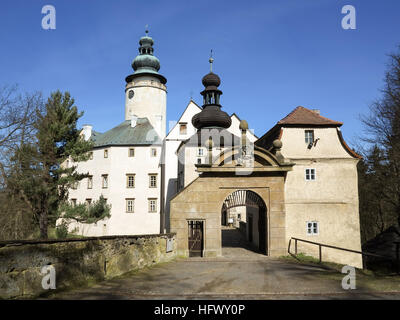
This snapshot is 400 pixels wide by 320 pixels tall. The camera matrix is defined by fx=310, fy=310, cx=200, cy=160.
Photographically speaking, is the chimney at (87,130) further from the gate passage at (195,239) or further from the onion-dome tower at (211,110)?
the gate passage at (195,239)

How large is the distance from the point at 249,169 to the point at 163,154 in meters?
20.3

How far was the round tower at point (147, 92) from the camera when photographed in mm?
44219

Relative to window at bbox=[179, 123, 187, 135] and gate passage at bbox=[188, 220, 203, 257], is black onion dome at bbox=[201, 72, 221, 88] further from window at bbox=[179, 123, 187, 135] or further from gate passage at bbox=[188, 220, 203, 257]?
gate passage at bbox=[188, 220, 203, 257]

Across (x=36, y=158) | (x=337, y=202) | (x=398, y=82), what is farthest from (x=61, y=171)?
(x=398, y=82)

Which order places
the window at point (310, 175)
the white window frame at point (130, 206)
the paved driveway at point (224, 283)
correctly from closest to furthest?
the paved driveway at point (224, 283), the window at point (310, 175), the white window frame at point (130, 206)

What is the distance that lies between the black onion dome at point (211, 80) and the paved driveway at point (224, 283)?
16.9 metres

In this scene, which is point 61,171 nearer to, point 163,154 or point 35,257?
point 163,154

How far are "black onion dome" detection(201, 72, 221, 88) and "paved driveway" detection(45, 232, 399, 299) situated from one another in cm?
1685

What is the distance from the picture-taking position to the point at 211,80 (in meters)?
26.7

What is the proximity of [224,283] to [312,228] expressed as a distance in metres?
10.2

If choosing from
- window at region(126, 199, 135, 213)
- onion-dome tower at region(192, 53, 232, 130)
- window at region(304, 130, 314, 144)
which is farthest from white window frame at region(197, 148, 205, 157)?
window at region(126, 199, 135, 213)

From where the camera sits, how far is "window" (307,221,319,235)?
18.2 meters

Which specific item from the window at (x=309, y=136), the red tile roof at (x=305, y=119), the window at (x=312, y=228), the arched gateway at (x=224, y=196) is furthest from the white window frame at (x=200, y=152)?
the window at (x=312, y=228)

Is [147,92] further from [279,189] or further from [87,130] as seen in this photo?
[279,189]
